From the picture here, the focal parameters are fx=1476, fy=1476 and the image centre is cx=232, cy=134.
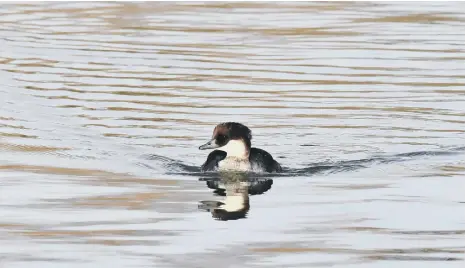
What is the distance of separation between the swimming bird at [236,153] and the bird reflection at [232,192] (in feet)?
0.38

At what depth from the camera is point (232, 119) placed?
19094mm

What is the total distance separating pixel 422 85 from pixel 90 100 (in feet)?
16.1

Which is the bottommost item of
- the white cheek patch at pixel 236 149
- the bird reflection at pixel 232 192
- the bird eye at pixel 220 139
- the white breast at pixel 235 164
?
the bird reflection at pixel 232 192

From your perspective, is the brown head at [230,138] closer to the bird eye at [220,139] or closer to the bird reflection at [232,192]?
the bird eye at [220,139]

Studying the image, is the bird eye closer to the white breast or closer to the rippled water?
the white breast

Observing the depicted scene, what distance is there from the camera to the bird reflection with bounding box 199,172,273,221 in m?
12.3

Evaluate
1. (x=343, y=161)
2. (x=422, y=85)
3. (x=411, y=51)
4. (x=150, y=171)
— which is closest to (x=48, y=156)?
(x=150, y=171)

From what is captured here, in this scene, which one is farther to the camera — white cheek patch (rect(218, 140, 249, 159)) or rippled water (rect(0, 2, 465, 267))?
white cheek patch (rect(218, 140, 249, 159))

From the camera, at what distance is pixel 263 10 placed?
32625mm

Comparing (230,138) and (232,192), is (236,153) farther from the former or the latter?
(232,192)

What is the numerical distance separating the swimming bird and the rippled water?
227mm

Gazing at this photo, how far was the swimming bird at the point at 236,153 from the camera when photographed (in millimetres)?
15062

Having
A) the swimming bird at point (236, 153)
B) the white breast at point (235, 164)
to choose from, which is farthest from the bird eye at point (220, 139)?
the white breast at point (235, 164)

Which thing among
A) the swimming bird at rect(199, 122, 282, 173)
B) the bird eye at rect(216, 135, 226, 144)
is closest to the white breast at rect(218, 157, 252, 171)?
the swimming bird at rect(199, 122, 282, 173)
